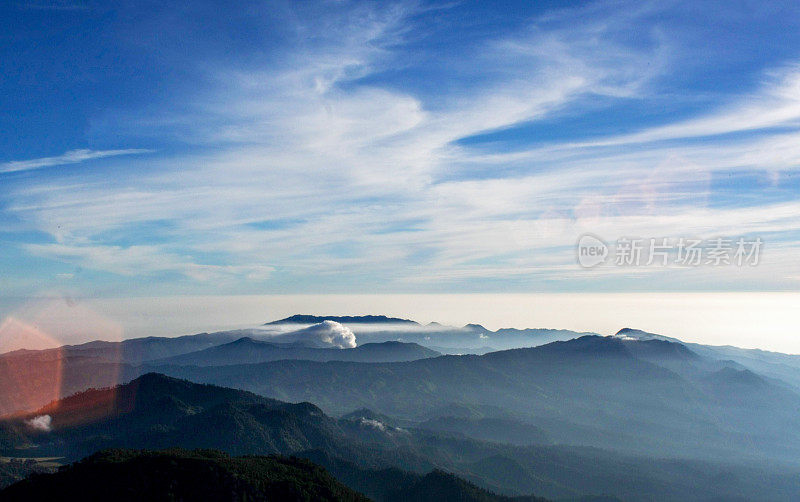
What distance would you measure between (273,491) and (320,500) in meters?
16.9

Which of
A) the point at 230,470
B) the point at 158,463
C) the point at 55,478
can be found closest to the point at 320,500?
the point at 230,470

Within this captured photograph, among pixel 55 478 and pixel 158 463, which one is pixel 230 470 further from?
pixel 55 478

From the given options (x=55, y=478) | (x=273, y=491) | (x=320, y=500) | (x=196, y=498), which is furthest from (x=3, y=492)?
(x=320, y=500)

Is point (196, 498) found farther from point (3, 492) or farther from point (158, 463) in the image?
point (3, 492)

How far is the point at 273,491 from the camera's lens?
193750mm

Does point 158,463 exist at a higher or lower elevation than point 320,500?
higher

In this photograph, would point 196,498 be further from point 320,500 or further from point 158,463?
point 320,500

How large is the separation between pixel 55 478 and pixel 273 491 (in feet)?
228

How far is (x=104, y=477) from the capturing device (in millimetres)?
179375

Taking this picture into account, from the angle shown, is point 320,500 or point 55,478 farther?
point 320,500

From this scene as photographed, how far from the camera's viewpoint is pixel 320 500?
650 ft

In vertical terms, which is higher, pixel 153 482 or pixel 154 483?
pixel 153 482

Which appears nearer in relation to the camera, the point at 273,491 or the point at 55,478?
the point at 55,478

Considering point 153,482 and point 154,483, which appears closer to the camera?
point 154,483
